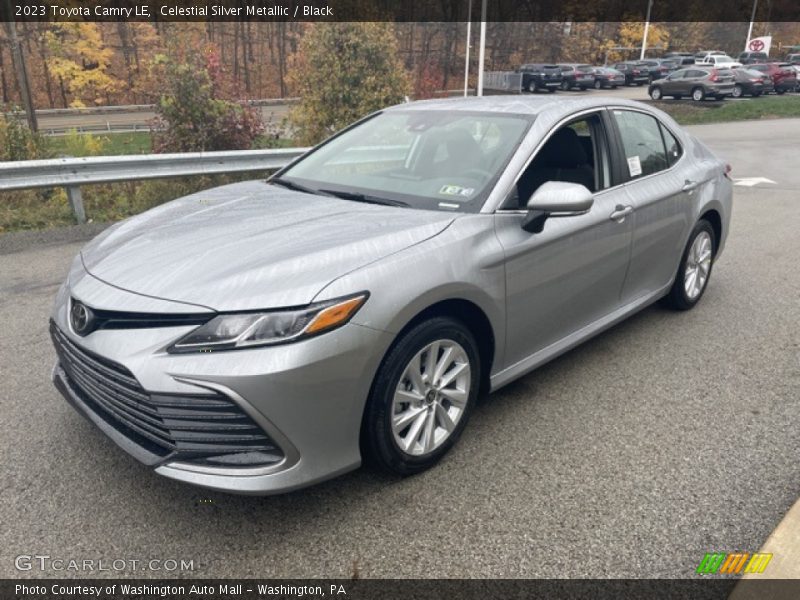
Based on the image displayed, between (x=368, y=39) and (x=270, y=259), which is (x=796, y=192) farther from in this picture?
(x=270, y=259)

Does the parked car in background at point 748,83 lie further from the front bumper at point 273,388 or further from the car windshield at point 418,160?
the front bumper at point 273,388

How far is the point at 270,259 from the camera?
8.55 feet

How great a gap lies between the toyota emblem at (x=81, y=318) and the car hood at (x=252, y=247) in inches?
5.9

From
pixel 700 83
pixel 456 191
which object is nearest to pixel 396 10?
pixel 456 191

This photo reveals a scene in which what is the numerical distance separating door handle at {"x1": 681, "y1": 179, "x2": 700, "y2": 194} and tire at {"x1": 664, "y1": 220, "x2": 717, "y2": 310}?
0.31 meters

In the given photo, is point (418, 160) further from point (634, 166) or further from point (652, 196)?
point (652, 196)

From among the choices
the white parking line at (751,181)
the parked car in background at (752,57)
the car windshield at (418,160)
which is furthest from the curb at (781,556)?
the parked car in background at (752,57)

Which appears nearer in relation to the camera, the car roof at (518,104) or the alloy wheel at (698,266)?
the car roof at (518,104)

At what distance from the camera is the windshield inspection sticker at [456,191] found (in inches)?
126

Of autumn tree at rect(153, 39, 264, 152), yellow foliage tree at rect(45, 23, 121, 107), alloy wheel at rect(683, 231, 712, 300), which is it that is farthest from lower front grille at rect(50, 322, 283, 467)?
yellow foliage tree at rect(45, 23, 121, 107)

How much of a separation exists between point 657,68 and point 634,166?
46756mm

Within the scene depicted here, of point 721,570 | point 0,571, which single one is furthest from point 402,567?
point 0,571

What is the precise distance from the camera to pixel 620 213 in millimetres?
3754

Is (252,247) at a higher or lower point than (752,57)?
higher
